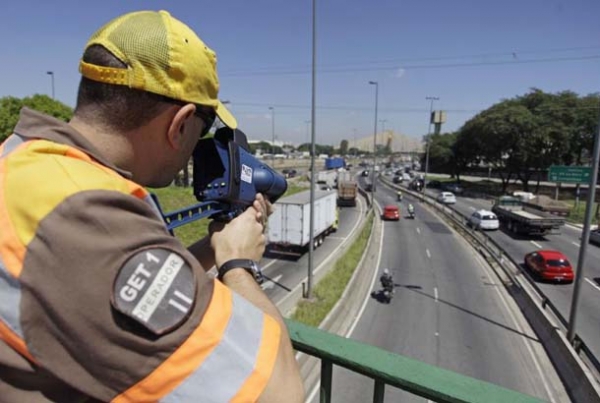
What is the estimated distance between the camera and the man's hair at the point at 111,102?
1.16 meters

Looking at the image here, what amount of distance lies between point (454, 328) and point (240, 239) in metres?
15.0

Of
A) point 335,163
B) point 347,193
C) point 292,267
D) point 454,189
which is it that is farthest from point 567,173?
point 335,163

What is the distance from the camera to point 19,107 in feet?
90.9

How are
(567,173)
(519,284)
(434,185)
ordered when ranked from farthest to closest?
(434,185) → (567,173) → (519,284)

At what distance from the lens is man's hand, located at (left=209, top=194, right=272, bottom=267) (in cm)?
151

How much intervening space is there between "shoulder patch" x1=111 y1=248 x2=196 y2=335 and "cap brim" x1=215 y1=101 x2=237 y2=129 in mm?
781

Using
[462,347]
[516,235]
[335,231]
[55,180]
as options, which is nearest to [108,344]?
[55,180]

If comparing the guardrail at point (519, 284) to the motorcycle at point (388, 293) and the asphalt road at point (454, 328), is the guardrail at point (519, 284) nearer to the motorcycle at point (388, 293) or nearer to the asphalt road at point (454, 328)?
the asphalt road at point (454, 328)

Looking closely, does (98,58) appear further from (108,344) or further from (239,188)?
(239,188)

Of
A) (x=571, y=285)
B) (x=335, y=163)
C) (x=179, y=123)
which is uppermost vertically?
(x=179, y=123)

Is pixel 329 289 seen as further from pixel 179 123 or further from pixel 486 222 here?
pixel 486 222

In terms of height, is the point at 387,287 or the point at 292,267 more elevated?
the point at 387,287

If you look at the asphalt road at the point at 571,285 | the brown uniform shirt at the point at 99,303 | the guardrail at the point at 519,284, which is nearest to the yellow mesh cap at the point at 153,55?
the brown uniform shirt at the point at 99,303

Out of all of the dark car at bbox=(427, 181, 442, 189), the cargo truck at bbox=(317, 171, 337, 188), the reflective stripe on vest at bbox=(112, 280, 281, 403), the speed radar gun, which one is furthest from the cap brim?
the dark car at bbox=(427, 181, 442, 189)
